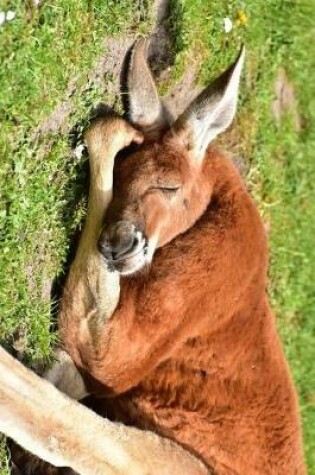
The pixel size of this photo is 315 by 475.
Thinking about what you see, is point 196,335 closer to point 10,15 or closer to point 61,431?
point 61,431

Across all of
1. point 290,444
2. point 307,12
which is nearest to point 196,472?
point 290,444

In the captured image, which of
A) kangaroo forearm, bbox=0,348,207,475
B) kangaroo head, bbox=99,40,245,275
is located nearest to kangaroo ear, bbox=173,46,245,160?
kangaroo head, bbox=99,40,245,275

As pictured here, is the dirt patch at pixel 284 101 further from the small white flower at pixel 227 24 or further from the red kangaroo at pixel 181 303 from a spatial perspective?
the red kangaroo at pixel 181 303

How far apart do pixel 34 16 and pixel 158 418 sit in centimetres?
255

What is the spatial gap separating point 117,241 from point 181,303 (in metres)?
0.67

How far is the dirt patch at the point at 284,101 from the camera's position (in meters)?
8.45

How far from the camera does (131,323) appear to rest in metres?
5.74

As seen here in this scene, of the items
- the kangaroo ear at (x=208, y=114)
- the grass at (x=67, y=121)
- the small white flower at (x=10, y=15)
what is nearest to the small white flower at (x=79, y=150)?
the grass at (x=67, y=121)

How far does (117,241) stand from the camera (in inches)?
213

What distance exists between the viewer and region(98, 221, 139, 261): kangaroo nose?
5414 millimetres

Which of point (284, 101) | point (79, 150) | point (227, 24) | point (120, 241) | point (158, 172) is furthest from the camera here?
point (284, 101)

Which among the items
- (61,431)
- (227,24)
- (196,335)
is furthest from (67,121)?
(227,24)

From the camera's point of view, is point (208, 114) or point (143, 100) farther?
point (143, 100)

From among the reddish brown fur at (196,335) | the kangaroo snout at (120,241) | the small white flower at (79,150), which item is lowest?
the reddish brown fur at (196,335)
